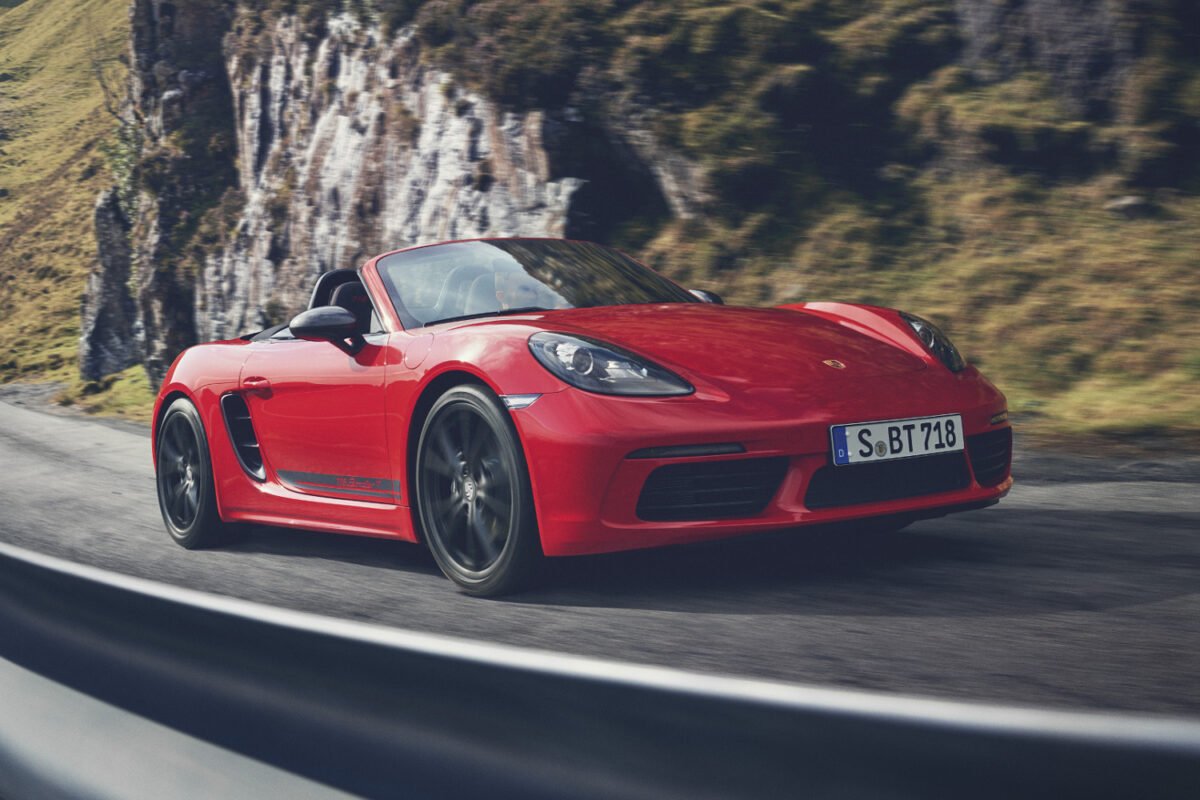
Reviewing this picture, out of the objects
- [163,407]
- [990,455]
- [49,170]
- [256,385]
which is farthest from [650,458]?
[49,170]

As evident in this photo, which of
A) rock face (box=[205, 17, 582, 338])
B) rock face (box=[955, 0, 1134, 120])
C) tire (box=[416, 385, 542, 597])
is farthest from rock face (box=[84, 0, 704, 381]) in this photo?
tire (box=[416, 385, 542, 597])

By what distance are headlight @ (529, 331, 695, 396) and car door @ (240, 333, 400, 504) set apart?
0.81 meters

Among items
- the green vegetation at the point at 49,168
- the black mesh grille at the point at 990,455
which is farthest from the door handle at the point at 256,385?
the green vegetation at the point at 49,168

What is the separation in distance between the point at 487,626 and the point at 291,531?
2.87m

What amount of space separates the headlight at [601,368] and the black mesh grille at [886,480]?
47cm

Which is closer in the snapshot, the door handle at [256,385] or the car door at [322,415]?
the car door at [322,415]

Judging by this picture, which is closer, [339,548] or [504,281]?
[504,281]

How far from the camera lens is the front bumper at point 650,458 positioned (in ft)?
11.5

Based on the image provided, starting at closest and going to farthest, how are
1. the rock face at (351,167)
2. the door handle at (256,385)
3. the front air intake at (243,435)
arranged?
the door handle at (256,385), the front air intake at (243,435), the rock face at (351,167)

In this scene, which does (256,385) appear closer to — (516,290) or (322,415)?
(322,415)

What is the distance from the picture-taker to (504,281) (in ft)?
15.6

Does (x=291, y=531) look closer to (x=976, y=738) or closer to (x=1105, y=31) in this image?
(x=976, y=738)

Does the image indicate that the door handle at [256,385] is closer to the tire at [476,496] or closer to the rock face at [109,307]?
the tire at [476,496]

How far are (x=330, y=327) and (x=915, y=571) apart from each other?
2.18 m
